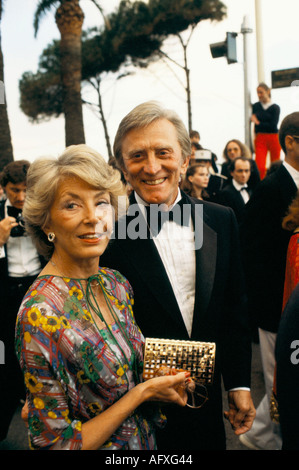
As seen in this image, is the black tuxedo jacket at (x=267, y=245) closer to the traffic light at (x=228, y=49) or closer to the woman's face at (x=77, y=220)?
the woman's face at (x=77, y=220)

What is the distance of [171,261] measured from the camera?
1918 millimetres

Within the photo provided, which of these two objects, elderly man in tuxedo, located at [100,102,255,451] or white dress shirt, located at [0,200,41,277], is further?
white dress shirt, located at [0,200,41,277]

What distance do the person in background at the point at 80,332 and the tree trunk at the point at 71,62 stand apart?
920 cm

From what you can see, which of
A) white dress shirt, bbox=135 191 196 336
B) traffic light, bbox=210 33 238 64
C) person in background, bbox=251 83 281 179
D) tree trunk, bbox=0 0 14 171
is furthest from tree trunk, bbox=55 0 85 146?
white dress shirt, bbox=135 191 196 336

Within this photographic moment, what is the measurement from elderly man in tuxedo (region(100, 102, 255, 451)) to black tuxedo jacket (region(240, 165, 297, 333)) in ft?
2.80

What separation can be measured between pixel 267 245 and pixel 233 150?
4.28 meters

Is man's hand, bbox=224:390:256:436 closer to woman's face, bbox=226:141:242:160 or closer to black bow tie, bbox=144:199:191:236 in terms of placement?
black bow tie, bbox=144:199:191:236

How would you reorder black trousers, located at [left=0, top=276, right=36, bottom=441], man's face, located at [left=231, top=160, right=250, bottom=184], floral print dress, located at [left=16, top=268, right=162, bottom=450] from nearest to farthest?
floral print dress, located at [left=16, top=268, right=162, bottom=450] < black trousers, located at [left=0, top=276, right=36, bottom=441] < man's face, located at [left=231, top=160, right=250, bottom=184]

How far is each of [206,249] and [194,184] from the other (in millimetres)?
3422

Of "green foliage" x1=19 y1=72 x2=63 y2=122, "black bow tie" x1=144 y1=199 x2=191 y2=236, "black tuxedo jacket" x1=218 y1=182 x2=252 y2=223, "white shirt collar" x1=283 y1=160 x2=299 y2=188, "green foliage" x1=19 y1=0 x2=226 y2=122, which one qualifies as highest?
"green foliage" x1=19 y1=0 x2=226 y2=122

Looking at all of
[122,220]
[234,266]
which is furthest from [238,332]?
[122,220]

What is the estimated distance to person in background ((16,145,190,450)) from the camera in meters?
1.30

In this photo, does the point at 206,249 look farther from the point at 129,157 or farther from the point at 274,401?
the point at 274,401
